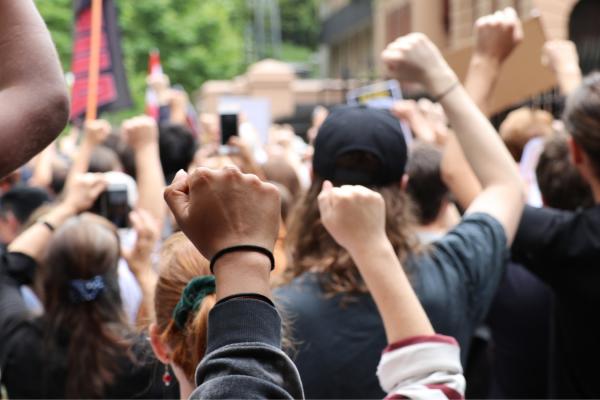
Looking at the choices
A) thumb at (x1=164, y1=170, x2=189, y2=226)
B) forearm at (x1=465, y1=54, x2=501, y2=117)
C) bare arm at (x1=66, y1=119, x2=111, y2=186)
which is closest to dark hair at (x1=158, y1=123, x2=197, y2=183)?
bare arm at (x1=66, y1=119, x2=111, y2=186)

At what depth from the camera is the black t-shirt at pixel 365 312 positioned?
2.91 meters

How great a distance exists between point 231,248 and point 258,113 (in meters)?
8.54

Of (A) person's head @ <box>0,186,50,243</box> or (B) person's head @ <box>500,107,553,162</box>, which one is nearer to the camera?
(B) person's head @ <box>500,107,553,162</box>

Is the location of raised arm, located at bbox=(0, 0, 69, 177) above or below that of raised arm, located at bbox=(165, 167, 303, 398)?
above

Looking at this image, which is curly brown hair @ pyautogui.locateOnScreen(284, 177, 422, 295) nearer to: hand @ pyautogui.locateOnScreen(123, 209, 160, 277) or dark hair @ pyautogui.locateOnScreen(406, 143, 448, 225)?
hand @ pyautogui.locateOnScreen(123, 209, 160, 277)

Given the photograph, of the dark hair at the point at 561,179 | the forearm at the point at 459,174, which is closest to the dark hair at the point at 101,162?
the dark hair at the point at 561,179

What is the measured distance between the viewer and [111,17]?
7902 mm

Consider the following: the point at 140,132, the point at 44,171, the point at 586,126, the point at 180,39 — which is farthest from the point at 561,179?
the point at 180,39

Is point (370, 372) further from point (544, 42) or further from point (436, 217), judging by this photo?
point (544, 42)

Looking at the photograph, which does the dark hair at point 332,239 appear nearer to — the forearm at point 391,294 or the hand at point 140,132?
the forearm at point 391,294

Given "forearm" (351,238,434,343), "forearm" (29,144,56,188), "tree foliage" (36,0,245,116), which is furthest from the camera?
"tree foliage" (36,0,245,116)

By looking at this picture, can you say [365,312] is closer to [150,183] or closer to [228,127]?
[150,183]

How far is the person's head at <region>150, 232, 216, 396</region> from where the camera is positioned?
2.23 metres

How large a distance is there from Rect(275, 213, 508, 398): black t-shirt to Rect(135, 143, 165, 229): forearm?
201 centimetres
